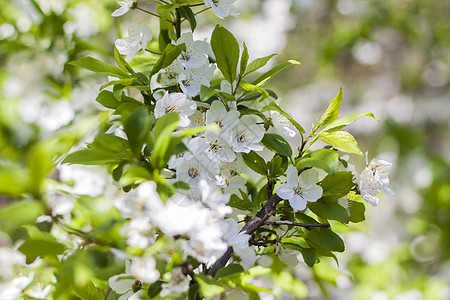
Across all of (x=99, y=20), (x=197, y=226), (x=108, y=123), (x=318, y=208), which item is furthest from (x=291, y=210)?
(x=99, y=20)

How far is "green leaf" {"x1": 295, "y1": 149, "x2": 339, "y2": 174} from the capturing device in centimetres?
47

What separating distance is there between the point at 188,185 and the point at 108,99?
175 millimetres

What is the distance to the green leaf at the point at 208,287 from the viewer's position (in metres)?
0.39

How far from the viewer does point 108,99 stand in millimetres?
540

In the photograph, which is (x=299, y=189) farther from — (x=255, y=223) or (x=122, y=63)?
(x=122, y=63)

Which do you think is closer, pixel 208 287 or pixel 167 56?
pixel 208 287

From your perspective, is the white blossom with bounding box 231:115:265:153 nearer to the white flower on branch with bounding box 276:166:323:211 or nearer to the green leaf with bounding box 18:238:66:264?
the white flower on branch with bounding box 276:166:323:211

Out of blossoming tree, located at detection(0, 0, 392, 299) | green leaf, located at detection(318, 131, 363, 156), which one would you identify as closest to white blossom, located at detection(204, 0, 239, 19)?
blossoming tree, located at detection(0, 0, 392, 299)

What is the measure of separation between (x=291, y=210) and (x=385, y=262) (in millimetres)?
1248

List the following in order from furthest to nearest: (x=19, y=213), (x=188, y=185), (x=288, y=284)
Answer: (x=288, y=284)
(x=188, y=185)
(x=19, y=213)

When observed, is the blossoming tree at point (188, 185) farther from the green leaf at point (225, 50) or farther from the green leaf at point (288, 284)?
the green leaf at point (288, 284)

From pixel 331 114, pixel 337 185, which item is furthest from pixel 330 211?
pixel 331 114

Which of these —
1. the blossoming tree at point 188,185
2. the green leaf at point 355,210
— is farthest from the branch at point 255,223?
the green leaf at point 355,210

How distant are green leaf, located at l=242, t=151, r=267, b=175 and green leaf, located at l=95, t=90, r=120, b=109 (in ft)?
0.60
